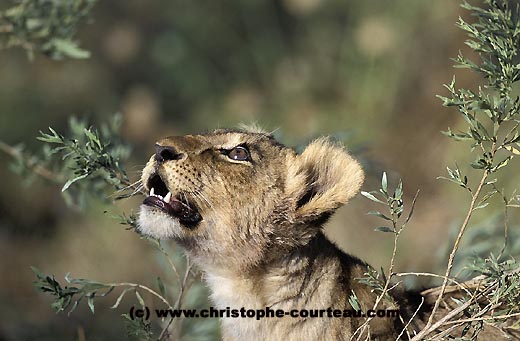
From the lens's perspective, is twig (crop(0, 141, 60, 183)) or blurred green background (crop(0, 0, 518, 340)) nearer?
twig (crop(0, 141, 60, 183))

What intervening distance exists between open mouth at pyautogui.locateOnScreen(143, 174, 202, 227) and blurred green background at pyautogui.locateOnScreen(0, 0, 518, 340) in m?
3.12

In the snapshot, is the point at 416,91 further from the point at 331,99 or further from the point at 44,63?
the point at 44,63

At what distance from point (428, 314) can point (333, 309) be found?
49 cm

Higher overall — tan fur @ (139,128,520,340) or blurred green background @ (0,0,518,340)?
tan fur @ (139,128,520,340)

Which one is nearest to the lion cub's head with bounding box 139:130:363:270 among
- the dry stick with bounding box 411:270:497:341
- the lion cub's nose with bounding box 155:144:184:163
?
the lion cub's nose with bounding box 155:144:184:163

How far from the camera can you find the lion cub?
12.7ft

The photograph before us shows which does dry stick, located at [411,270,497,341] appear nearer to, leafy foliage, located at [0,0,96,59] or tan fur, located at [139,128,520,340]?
tan fur, located at [139,128,520,340]

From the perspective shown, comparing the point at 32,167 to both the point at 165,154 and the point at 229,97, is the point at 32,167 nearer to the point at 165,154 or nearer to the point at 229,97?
the point at 165,154

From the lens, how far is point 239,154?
162 inches

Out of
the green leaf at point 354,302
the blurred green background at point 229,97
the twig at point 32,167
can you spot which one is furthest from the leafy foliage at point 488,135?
the blurred green background at point 229,97

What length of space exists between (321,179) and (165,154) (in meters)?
0.70

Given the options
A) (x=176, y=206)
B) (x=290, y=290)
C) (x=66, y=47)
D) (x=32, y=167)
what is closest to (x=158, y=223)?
(x=176, y=206)

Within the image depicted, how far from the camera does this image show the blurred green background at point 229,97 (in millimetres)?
7910

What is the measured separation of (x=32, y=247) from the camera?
9.00 metres
